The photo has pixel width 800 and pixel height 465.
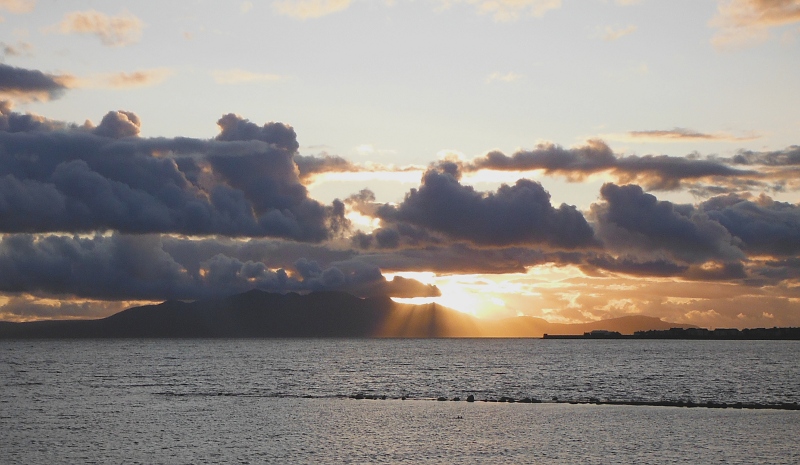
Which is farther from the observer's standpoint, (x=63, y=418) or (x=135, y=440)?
(x=63, y=418)

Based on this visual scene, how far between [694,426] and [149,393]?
278 feet

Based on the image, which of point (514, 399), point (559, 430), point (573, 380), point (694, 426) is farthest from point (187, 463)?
point (573, 380)

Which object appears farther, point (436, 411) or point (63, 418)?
point (436, 411)

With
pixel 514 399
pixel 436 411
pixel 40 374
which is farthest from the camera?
pixel 40 374

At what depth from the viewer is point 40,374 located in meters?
176

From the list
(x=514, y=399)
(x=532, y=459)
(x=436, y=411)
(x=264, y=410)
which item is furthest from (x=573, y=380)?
(x=532, y=459)

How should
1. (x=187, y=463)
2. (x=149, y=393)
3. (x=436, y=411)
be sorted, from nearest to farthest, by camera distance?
(x=187, y=463) → (x=436, y=411) → (x=149, y=393)

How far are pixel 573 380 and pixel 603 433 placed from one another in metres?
83.6

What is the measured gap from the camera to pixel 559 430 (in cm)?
7819

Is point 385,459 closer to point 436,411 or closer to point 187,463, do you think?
point 187,463

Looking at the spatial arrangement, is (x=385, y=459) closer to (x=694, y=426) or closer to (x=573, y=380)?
(x=694, y=426)

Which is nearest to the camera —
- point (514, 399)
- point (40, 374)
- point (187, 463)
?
point (187, 463)

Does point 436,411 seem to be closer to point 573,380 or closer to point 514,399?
point 514,399

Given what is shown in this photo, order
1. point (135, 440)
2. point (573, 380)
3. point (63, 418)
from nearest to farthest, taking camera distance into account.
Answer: point (135, 440), point (63, 418), point (573, 380)
